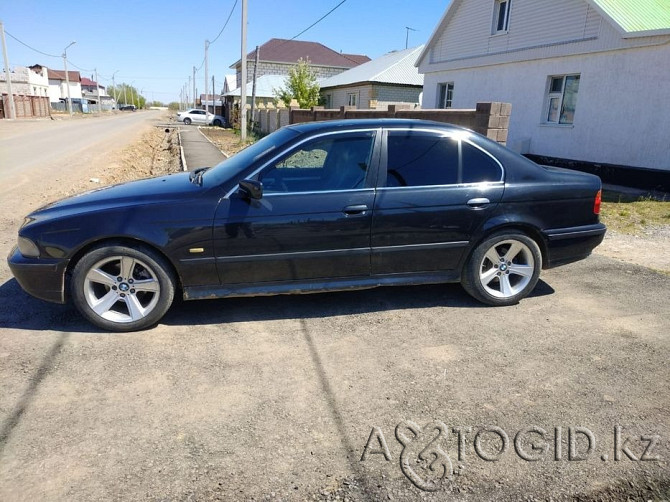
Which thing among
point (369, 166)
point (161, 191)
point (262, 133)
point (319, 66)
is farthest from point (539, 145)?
point (319, 66)

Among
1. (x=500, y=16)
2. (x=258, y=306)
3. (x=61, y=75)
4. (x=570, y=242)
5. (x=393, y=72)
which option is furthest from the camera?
(x=61, y=75)

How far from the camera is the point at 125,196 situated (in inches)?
159

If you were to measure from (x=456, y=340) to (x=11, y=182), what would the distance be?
11604 millimetres

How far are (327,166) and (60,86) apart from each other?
390ft

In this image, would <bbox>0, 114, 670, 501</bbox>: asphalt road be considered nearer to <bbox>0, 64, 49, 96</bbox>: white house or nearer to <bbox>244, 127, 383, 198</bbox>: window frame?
<bbox>244, 127, 383, 198</bbox>: window frame

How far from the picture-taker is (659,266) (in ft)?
19.9

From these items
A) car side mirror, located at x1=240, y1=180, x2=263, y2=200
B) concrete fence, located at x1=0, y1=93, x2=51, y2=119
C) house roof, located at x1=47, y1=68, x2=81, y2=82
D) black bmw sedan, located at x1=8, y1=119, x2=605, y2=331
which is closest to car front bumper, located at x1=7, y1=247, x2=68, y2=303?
black bmw sedan, located at x1=8, y1=119, x2=605, y2=331

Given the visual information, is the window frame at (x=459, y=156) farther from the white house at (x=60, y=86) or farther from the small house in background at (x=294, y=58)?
the white house at (x=60, y=86)

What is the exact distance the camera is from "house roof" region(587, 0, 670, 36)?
478 inches

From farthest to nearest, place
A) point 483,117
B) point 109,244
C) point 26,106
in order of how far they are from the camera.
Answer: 1. point 26,106
2. point 483,117
3. point 109,244

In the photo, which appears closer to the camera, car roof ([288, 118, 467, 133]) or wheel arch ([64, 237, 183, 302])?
wheel arch ([64, 237, 183, 302])

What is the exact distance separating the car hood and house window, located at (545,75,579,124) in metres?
13.5

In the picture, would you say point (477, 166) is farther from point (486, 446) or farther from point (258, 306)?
point (486, 446)

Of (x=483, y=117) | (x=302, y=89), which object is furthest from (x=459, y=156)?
(x=302, y=89)
